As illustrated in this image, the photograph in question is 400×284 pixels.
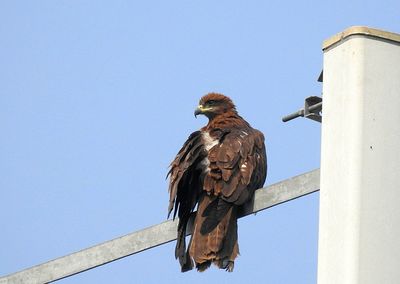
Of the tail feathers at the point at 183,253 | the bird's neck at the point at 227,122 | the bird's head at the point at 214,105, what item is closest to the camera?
the tail feathers at the point at 183,253

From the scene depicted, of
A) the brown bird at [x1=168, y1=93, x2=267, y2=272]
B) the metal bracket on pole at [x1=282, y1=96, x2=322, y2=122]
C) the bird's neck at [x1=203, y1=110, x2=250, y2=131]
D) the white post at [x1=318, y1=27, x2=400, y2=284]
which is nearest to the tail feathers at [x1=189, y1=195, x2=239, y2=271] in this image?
the brown bird at [x1=168, y1=93, x2=267, y2=272]

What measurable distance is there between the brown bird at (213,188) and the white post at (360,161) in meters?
2.58

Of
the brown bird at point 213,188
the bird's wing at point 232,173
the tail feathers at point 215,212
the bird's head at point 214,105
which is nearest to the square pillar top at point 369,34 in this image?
the brown bird at point 213,188

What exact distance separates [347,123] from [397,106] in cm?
25

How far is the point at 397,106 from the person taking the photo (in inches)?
122

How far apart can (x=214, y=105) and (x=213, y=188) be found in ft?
9.38

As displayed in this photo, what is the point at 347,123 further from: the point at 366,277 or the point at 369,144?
the point at 366,277

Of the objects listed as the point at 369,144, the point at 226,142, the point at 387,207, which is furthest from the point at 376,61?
the point at 226,142

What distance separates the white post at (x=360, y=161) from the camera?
278cm

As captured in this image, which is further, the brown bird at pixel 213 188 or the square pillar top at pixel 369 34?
the brown bird at pixel 213 188

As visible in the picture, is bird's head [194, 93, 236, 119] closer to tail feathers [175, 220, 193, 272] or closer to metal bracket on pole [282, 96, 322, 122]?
tail feathers [175, 220, 193, 272]

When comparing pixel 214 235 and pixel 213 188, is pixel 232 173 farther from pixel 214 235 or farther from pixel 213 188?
pixel 214 235

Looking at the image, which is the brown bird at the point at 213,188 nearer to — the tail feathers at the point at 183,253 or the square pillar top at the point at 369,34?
the tail feathers at the point at 183,253

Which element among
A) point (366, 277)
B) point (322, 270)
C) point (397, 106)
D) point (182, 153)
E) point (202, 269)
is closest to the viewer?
point (366, 277)
